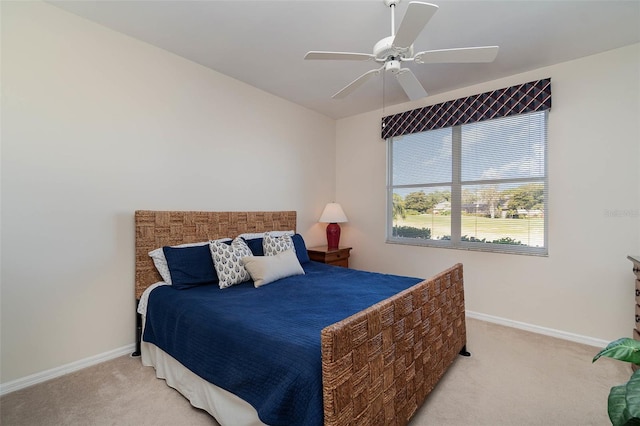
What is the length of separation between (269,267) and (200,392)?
1031 mm

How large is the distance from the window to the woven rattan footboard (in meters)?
1.45

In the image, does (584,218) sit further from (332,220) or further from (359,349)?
(359,349)

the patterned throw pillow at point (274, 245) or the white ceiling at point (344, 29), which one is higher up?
the white ceiling at point (344, 29)

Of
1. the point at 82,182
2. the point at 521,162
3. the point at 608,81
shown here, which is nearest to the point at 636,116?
the point at 608,81

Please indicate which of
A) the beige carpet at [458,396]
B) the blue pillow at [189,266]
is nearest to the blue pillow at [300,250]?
the blue pillow at [189,266]

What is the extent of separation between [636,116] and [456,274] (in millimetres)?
2095

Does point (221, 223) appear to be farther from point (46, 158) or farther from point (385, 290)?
point (385, 290)

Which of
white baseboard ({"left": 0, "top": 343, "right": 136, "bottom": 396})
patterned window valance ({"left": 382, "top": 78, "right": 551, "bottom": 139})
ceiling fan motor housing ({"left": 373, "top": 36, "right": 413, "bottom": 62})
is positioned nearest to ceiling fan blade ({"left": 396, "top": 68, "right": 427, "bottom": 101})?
ceiling fan motor housing ({"left": 373, "top": 36, "right": 413, "bottom": 62})

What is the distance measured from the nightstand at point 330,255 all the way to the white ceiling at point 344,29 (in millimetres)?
2092

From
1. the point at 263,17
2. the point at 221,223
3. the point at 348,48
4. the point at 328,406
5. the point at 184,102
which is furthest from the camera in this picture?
the point at 221,223

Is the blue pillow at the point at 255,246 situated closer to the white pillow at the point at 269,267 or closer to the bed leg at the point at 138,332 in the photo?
the white pillow at the point at 269,267

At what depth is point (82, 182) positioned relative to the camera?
7.54 feet

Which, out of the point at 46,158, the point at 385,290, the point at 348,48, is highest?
the point at 348,48

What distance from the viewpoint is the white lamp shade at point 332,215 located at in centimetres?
417
